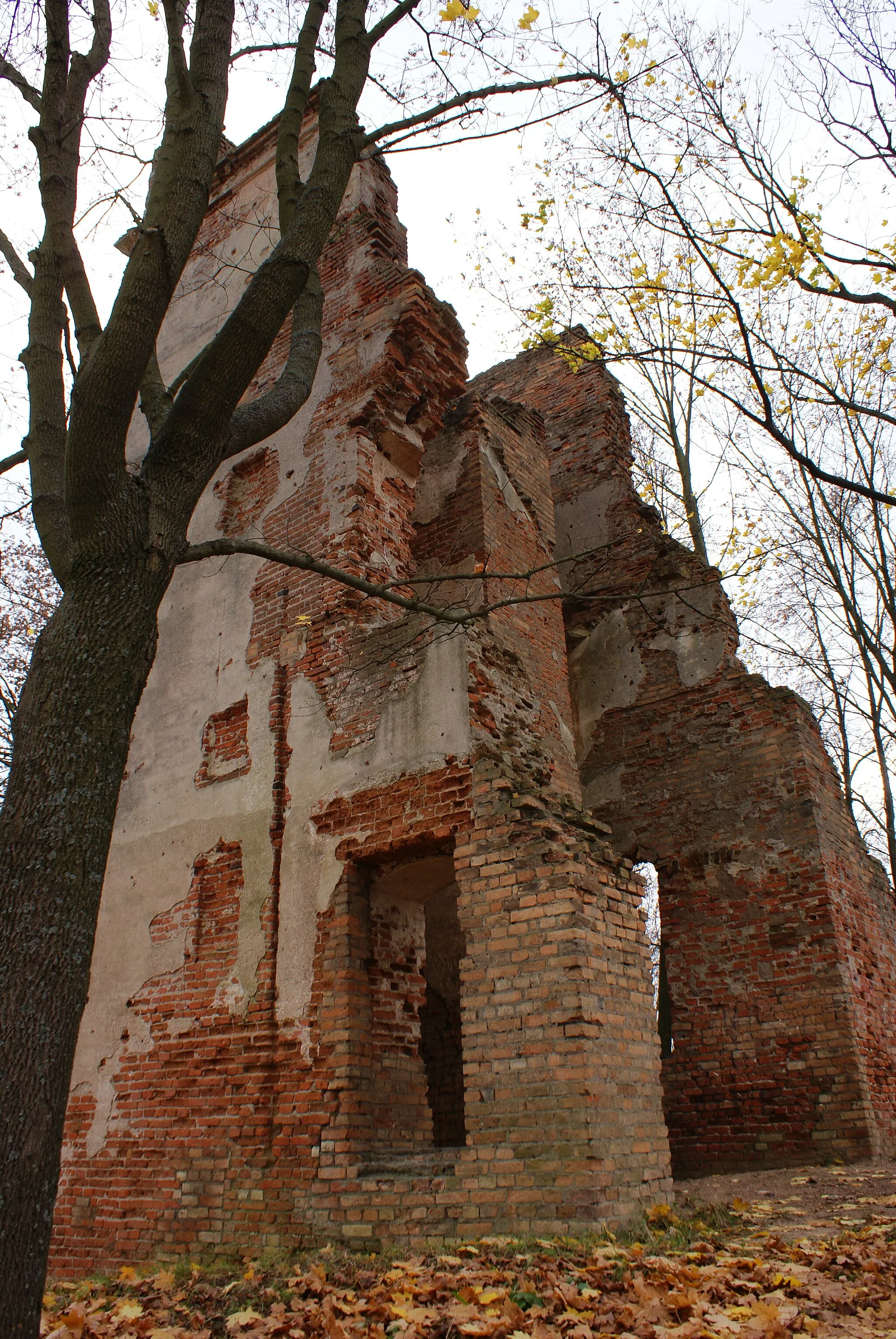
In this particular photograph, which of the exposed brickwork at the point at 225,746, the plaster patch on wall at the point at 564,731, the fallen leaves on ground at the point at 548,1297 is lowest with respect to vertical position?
the fallen leaves on ground at the point at 548,1297

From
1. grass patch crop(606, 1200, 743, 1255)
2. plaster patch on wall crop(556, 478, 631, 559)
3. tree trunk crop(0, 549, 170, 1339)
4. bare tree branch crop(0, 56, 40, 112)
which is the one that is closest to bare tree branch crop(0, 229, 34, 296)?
bare tree branch crop(0, 56, 40, 112)

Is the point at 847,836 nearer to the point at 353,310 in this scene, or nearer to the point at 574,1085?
the point at 574,1085

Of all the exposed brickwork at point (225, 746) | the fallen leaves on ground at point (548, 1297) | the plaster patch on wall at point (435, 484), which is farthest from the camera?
the plaster patch on wall at point (435, 484)

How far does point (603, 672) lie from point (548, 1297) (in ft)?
24.0

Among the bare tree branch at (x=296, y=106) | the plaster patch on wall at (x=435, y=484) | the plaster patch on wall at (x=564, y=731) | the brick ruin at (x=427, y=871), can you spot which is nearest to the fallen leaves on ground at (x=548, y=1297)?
the brick ruin at (x=427, y=871)

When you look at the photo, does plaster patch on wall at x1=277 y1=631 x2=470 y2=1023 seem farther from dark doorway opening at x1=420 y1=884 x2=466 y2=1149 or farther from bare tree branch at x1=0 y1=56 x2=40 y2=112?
bare tree branch at x1=0 y1=56 x2=40 y2=112

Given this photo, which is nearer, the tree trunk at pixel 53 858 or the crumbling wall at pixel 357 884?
the tree trunk at pixel 53 858

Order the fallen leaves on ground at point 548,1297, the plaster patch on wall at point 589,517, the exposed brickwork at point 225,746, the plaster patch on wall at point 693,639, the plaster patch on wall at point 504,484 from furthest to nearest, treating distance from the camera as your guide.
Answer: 1. the plaster patch on wall at point 589,517
2. the plaster patch on wall at point 693,639
3. the plaster patch on wall at point 504,484
4. the exposed brickwork at point 225,746
5. the fallen leaves on ground at point 548,1297

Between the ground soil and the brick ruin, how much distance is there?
0.51 metres

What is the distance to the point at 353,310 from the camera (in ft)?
28.0

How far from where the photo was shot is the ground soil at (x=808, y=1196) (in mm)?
4551

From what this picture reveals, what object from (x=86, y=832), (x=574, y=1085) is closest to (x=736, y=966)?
(x=574, y=1085)

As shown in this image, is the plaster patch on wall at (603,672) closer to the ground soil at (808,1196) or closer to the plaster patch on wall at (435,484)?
the plaster patch on wall at (435,484)

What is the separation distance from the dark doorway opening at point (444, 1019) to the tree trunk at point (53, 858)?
18.4 feet
